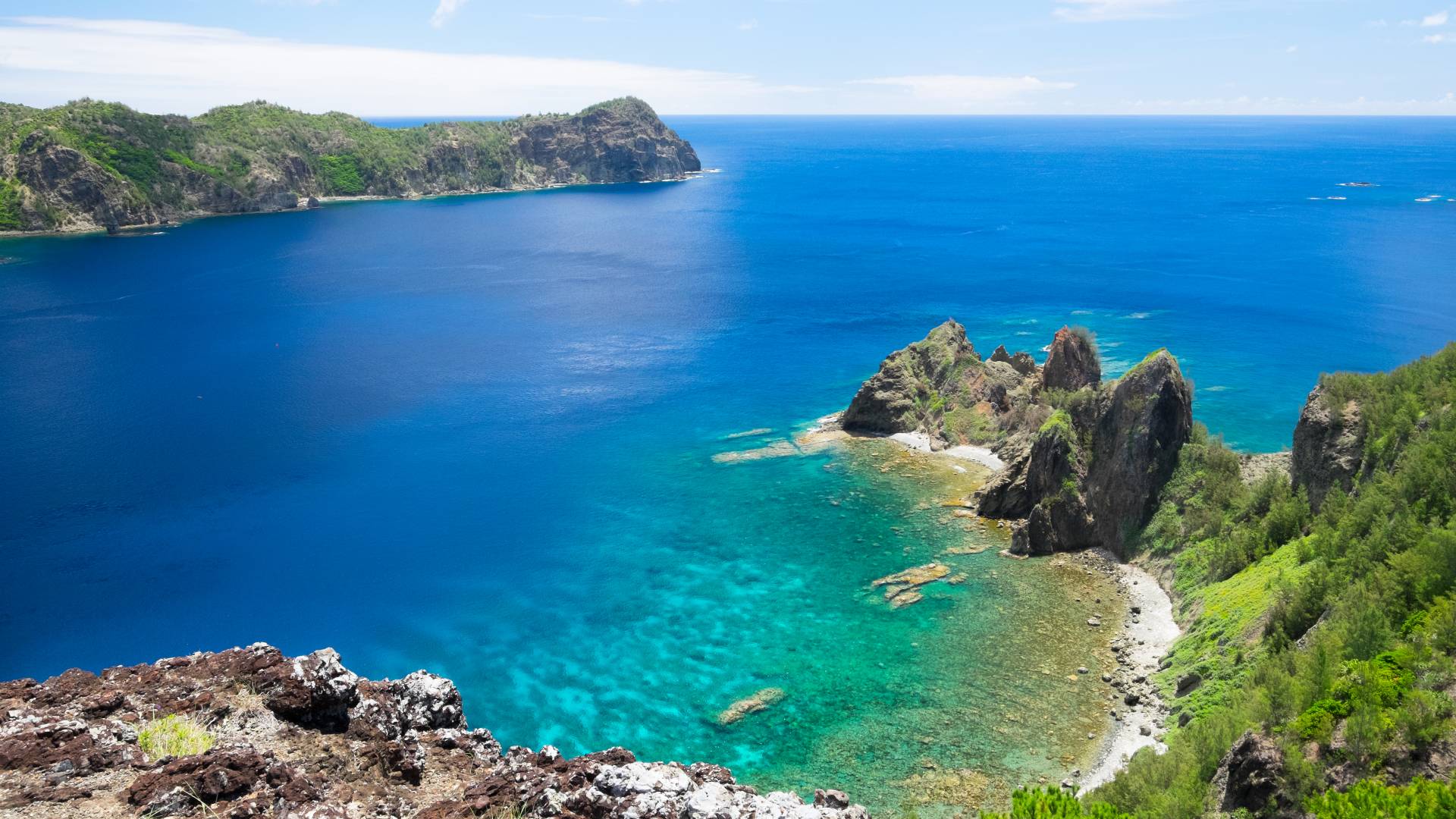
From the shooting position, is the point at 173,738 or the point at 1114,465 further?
the point at 1114,465

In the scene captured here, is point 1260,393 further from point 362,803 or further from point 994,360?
point 362,803

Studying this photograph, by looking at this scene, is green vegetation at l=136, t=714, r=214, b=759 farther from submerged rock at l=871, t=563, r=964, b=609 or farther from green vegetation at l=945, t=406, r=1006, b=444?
green vegetation at l=945, t=406, r=1006, b=444

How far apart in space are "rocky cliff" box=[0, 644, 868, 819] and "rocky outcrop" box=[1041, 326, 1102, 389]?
2610 inches

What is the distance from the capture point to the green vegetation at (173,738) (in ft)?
61.6

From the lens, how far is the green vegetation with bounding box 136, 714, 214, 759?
61.6 ft

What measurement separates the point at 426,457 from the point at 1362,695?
75104mm

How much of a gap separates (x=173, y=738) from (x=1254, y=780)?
30.1 metres

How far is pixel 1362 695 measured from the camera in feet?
94.9

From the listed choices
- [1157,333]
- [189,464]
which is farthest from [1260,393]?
[189,464]

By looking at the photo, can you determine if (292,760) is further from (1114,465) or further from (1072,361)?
(1072,361)

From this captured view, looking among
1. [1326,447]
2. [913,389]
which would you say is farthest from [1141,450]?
[913,389]

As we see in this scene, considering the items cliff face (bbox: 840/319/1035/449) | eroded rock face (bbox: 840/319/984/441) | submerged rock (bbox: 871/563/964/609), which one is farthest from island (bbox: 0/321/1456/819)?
eroded rock face (bbox: 840/319/984/441)

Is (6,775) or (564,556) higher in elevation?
(6,775)

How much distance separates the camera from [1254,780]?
93.4 ft
